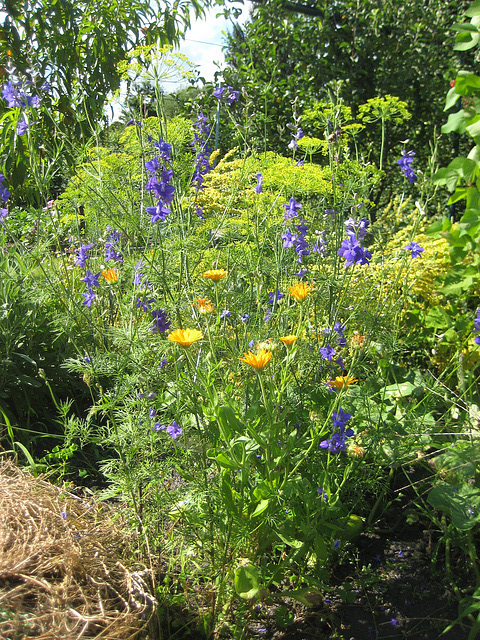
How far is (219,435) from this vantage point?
1.69m

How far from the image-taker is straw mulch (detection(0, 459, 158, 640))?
1.34 m

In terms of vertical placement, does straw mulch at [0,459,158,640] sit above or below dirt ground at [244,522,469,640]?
above

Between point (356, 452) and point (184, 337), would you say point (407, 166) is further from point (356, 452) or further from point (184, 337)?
point (184, 337)

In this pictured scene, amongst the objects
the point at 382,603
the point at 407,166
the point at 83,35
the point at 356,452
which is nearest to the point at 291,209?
the point at 407,166

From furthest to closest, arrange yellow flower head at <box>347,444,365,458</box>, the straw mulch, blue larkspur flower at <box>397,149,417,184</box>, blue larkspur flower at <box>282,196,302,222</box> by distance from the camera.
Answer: blue larkspur flower at <box>397,149,417,184</box> → blue larkspur flower at <box>282,196,302,222</box> → yellow flower head at <box>347,444,365,458</box> → the straw mulch

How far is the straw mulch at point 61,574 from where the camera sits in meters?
1.34

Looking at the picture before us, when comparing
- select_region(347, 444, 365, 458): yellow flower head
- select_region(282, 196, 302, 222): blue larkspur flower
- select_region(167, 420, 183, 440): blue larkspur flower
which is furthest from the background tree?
select_region(167, 420, 183, 440): blue larkspur flower

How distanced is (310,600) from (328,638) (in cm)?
14

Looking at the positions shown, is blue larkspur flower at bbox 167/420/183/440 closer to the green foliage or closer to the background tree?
the green foliage

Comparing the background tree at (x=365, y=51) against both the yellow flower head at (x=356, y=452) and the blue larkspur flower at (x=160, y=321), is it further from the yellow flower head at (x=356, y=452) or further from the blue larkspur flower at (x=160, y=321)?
the yellow flower head at (x=356, y=452)

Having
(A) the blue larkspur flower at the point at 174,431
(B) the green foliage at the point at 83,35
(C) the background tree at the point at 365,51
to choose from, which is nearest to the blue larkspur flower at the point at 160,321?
(A) the blue larkspur flower at the point at 174,431

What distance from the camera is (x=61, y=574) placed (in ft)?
5.09

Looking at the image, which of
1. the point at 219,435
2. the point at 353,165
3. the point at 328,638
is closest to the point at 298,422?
the point at 219,435

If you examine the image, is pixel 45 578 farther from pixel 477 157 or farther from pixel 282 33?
pixel 282 33
